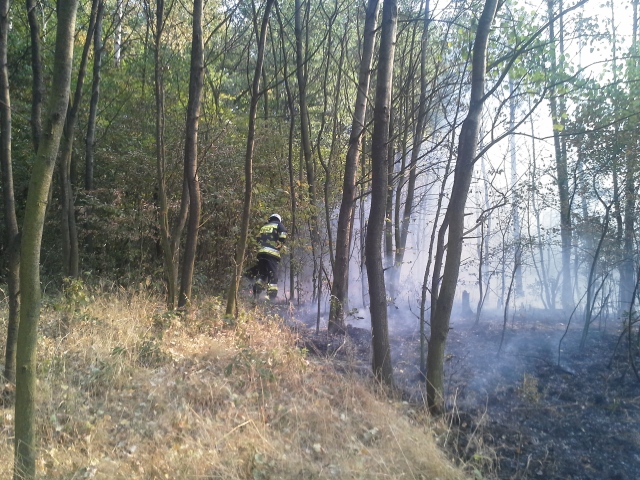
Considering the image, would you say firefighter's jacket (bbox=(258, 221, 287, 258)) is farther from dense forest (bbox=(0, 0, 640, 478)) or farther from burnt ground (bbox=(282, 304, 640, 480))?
burnt ground (bbox=(282, 304, 640, 480))

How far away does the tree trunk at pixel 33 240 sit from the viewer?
2.61 meters

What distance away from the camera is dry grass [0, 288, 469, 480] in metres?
3.58

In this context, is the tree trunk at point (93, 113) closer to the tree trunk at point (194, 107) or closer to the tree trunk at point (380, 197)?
the tree trunk at point (194, 107)

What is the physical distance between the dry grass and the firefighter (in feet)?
9.65

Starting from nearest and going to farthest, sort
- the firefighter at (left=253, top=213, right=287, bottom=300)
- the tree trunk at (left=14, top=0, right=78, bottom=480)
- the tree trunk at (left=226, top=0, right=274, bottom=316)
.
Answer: the tree trunk at (left=14, top=0, right=78, bottom=480) → the tree trunk at (left=226, top=0, right=274, bottom=316) → the firefighter at (left=253, top=213, right=287, bottom=300)

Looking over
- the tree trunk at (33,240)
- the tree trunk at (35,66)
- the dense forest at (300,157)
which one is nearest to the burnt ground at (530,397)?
the dense forest at (300,157)

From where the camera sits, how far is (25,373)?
107 inches

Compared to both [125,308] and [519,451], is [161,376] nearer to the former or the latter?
[125,308]

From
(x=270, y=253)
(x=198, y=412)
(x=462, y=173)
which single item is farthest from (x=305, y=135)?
(x=198, y=412)

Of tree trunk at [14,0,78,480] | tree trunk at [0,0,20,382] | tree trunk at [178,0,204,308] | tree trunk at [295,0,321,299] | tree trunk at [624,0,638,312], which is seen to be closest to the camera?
tree trunk at [14,0,78,480]

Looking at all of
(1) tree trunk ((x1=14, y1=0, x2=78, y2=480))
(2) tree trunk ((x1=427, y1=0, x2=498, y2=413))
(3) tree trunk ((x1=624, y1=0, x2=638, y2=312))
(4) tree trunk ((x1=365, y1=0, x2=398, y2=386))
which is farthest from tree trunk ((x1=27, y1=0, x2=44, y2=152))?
(3) tree trunk ((x1=624, y1=0, x2=638, y2=312))

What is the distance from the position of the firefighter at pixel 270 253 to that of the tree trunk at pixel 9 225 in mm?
5023

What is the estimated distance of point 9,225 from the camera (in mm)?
3516

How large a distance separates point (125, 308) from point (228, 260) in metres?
3.64
